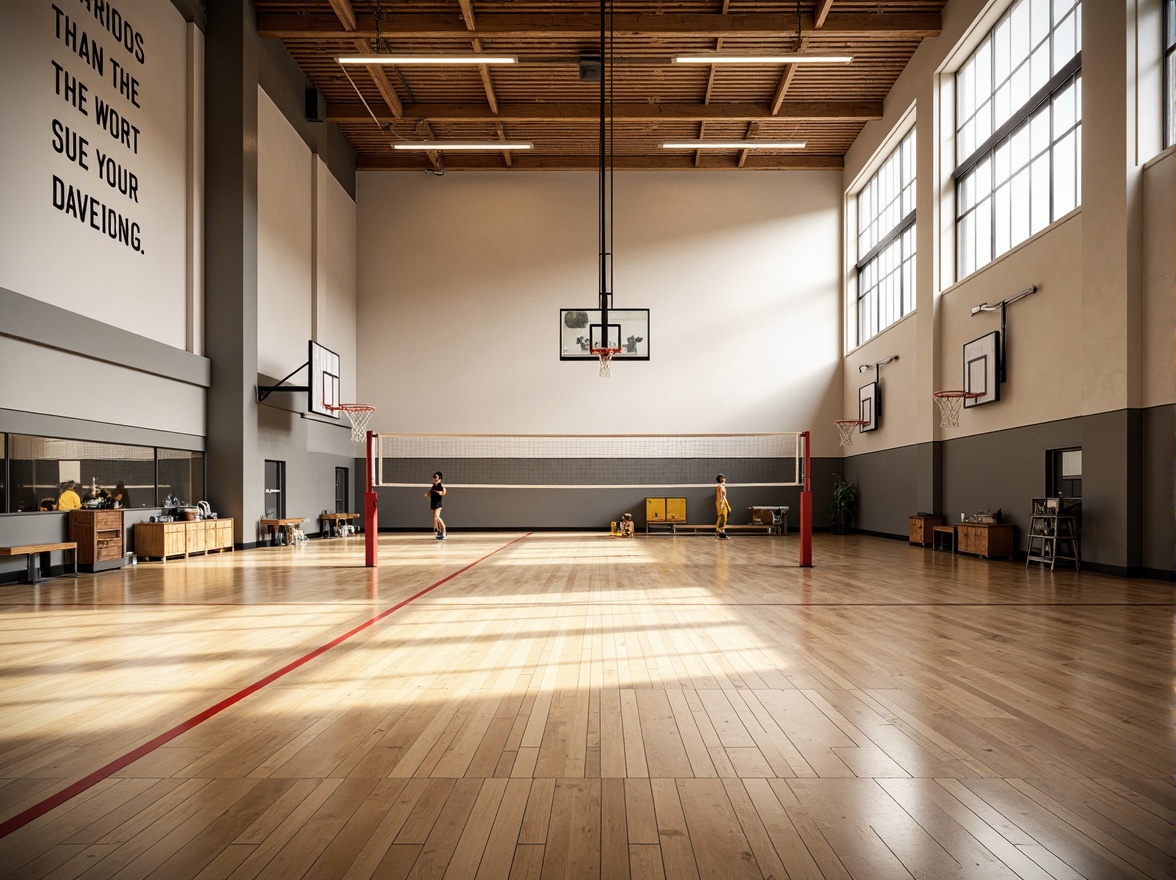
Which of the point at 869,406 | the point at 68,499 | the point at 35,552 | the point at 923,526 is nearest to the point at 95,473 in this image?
the point at 68,499

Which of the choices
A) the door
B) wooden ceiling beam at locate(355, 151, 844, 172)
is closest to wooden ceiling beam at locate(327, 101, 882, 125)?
wooden ceiling beam at locate(355, 151, 844, 172)

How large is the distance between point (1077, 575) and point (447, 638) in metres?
8.37

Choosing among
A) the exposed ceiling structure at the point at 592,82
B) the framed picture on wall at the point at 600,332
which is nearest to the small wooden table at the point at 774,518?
the framed picture on wall at the point at 600,332

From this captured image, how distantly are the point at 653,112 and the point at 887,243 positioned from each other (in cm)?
613

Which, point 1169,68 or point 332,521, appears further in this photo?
point 332,521

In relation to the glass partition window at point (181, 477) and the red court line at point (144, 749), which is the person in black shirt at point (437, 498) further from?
the red court line at point (144, 749)

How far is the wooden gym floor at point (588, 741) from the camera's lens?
2428mm

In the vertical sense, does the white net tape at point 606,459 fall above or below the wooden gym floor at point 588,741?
above

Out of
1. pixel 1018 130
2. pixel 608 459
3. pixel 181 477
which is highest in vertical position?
pixel 1018 130

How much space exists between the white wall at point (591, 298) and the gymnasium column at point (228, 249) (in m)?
7.15

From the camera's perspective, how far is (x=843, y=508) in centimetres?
2047

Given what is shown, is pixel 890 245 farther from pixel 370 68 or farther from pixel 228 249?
pixel 228 249

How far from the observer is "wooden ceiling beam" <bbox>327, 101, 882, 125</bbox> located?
60.1 feet

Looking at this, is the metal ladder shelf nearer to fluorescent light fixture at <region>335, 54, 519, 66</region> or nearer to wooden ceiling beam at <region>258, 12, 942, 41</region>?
wooden ceiling beam at <region>258, 12, 942, 41</region>
